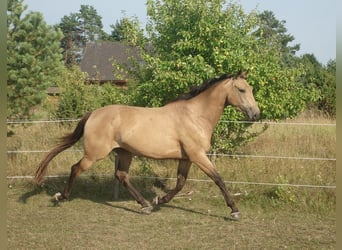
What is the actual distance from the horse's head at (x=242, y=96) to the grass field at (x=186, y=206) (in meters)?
1.38

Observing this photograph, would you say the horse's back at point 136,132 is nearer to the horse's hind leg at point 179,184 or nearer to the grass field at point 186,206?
the horse's hind leg at point 179,184

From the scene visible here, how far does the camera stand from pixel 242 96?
16.9ft

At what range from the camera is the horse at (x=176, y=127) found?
16.9 ft

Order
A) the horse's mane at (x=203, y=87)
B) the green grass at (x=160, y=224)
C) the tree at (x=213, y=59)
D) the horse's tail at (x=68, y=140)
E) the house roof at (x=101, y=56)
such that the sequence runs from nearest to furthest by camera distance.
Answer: the green grass at (x=160, y=224) < the horse's mane at (x=203, y=87) < the horse's tail at (x=68, y=140) < the tree at (x=213, y=59) < the house roof at (x=101, y=56)

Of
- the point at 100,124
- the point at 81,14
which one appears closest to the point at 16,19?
the point at 100,124

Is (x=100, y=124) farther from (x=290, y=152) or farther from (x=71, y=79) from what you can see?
(x=71, y=79)

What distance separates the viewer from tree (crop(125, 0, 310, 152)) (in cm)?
612

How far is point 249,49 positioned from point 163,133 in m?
2.38

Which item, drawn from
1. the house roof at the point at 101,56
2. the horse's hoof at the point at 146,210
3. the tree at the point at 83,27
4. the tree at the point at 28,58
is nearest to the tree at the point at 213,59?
the tree at the point at 28,58

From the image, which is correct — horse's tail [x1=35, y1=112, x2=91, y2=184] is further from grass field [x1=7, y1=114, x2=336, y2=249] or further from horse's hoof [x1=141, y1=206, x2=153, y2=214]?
horse's hoof [x1=141, y1=206, x2=153, y2=214]

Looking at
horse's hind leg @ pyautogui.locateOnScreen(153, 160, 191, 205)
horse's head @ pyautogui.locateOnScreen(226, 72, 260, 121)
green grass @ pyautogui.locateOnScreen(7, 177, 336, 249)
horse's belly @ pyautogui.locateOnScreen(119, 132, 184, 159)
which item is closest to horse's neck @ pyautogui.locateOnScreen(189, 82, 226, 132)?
horse's head @ pyautogui.locateOnScreen(226, 72, 260, 121)

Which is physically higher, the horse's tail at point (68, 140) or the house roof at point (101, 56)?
the house roof at point (101, 56)

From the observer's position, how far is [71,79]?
14148 millimetres

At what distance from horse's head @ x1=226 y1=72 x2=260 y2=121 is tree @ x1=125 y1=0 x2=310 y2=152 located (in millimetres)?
914
